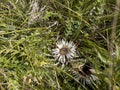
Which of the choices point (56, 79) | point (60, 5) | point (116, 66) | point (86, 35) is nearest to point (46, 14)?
point (60, 5)

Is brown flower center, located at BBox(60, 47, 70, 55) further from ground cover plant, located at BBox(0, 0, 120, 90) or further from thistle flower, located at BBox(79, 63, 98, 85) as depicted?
thistle flower, located at BBox(79, 63, 98, 85)

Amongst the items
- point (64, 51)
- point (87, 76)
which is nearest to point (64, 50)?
point (64, 51)

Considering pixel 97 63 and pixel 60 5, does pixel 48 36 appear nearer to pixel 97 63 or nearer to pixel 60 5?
pixel 60 5

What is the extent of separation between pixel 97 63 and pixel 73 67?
0.39 ft

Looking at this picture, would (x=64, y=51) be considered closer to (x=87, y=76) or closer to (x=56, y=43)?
(x=56, y=43)

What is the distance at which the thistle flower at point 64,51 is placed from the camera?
1597 millimetres

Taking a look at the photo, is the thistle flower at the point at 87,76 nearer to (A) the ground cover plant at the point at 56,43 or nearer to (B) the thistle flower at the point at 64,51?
(A) the ground cover plant at the point at 56,43

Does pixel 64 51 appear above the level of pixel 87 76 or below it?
above

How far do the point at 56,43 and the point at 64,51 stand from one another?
0.06 m

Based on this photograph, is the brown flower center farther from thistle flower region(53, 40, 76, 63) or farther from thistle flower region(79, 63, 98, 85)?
thistle flower region(79, 63, 98, 85)

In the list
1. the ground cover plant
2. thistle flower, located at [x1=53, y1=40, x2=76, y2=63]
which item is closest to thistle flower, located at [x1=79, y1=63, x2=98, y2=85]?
the ground cover plant

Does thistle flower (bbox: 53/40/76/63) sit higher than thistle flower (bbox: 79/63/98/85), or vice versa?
thistle flower (bbox: 53/40/76/63)

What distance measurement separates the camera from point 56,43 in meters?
1.63

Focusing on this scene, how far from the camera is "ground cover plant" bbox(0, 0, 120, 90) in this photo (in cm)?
151
